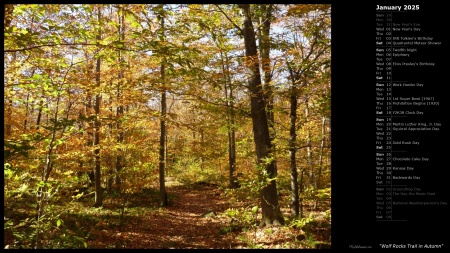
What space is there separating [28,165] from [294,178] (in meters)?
8.02

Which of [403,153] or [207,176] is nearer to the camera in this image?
[403,153]

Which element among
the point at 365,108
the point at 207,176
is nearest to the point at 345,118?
the point at 365,108

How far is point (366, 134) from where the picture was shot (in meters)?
3.45

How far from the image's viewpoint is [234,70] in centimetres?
875

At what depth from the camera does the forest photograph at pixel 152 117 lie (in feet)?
15.4

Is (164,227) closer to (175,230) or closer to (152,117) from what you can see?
(175,230)

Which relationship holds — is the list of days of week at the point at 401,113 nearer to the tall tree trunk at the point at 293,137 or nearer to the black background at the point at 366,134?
the black background at the point at 366,134

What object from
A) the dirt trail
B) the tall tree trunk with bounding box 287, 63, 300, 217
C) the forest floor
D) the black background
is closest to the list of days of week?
the black background

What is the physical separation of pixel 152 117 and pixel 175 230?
4960 mm

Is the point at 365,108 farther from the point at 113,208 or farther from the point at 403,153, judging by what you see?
the point at 113,208

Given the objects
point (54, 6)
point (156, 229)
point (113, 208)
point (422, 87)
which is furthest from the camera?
point (113, 208)

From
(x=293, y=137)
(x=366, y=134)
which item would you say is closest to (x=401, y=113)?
(x=366, y=134)

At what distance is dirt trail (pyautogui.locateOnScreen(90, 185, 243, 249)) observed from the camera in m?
8.46

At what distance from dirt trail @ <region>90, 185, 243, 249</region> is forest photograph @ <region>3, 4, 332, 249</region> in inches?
2.8
